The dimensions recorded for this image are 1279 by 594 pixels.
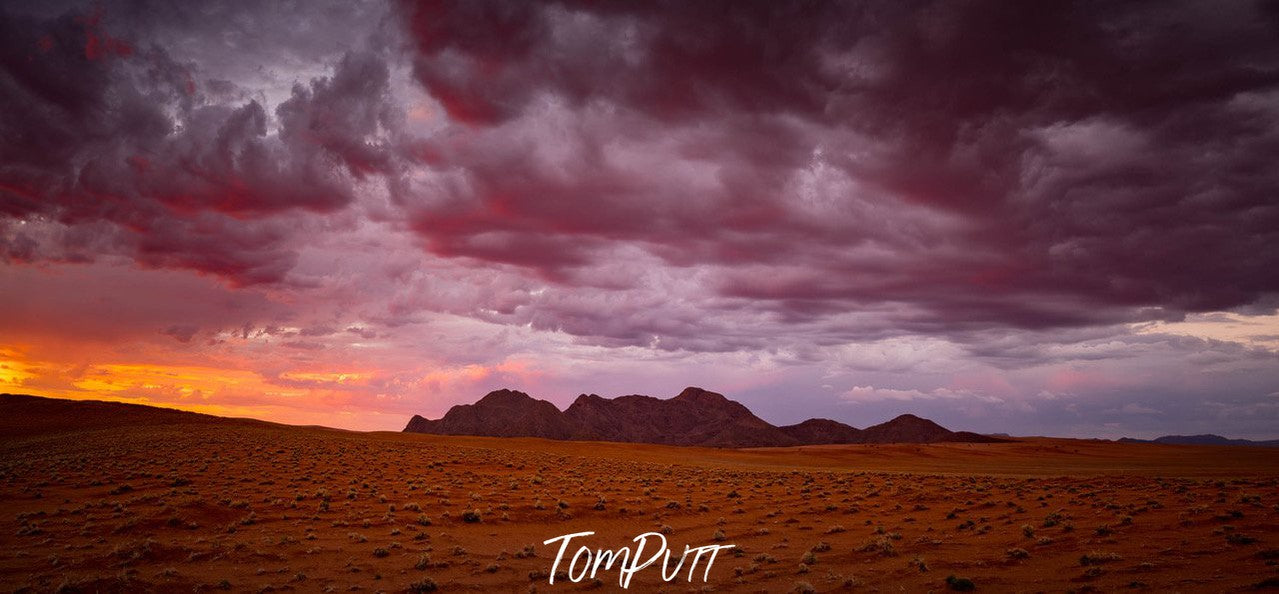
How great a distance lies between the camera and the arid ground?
14602 mm

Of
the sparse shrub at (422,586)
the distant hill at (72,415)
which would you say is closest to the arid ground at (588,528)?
the sparse shrub at (422,586)

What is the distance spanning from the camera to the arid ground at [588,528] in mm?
14602

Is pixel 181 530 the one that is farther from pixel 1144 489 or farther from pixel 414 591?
pixel 1144 489

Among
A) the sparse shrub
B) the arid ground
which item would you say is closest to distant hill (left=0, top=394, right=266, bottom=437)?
the arid ground

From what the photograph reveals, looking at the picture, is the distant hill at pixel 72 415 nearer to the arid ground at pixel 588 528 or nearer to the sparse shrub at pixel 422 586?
the arid ground at pixel 588 528

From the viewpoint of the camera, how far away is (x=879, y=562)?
639 inches

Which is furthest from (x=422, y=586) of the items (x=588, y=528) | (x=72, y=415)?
(x=72, y=415)

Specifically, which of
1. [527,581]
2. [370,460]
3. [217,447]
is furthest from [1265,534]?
[217,447]

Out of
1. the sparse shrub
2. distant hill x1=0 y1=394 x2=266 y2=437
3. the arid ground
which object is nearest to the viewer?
the sparse shrub

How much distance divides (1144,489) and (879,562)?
20824mm

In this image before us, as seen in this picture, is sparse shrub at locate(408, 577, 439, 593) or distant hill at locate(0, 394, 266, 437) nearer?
sparse shrub at locate(408, 577, 439, 593)

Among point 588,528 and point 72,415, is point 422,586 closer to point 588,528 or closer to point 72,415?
point 588,528

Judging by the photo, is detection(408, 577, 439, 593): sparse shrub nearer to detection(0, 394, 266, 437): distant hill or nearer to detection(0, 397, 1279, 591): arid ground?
detection(0, 397, 1279, 591): arid ground

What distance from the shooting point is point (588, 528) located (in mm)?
23375
